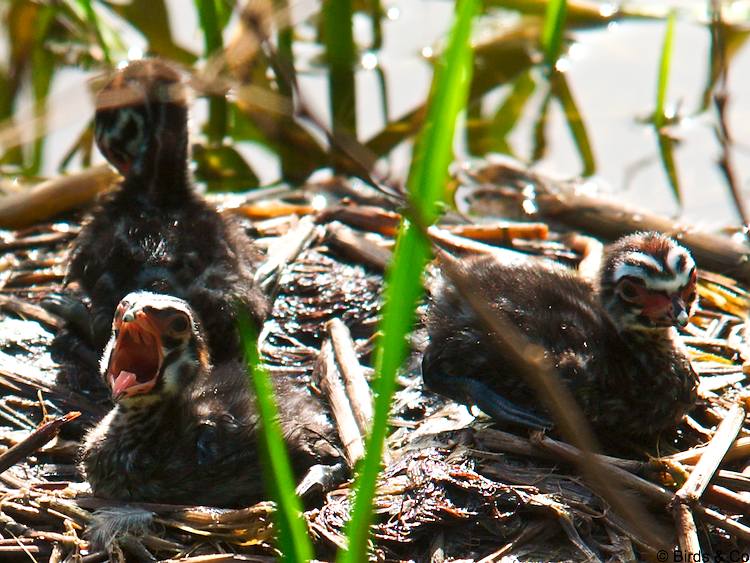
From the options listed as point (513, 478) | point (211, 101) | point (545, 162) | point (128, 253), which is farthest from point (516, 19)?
point (513, 478)

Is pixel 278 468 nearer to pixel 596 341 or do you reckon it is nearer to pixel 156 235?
pixel 596 341

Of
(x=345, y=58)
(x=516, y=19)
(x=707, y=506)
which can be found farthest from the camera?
(x=516, y=19)

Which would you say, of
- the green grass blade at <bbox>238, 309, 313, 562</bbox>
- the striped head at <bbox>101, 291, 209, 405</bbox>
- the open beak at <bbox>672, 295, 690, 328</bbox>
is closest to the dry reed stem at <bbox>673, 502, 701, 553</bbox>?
the open beak at <bbox>672, 295, 690, 328</bbox>

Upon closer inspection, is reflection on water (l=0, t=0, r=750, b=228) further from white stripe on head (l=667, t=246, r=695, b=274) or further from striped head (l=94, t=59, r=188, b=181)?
white stripe on head (l=667, t=246, r=695, b=274)

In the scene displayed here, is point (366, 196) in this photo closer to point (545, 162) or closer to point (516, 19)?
point (545, 162)

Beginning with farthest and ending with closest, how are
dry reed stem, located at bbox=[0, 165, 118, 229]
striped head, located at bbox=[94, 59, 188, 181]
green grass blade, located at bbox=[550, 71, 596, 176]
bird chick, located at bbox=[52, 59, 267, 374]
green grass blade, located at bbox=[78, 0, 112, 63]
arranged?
green grass blade, located at bbox=[550, 71, 596, 176]
green grass blade, located at bbox=[78, 0, 112, 63]
dry reed stem, located at bbox=[0, 165, 118, 229]
striped head, located at bbox=[94, 59, 188, 181]
bird chick, located at bbox=[52, 59, 267, 374]

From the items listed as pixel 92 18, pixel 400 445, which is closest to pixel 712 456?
pixel 400 445
